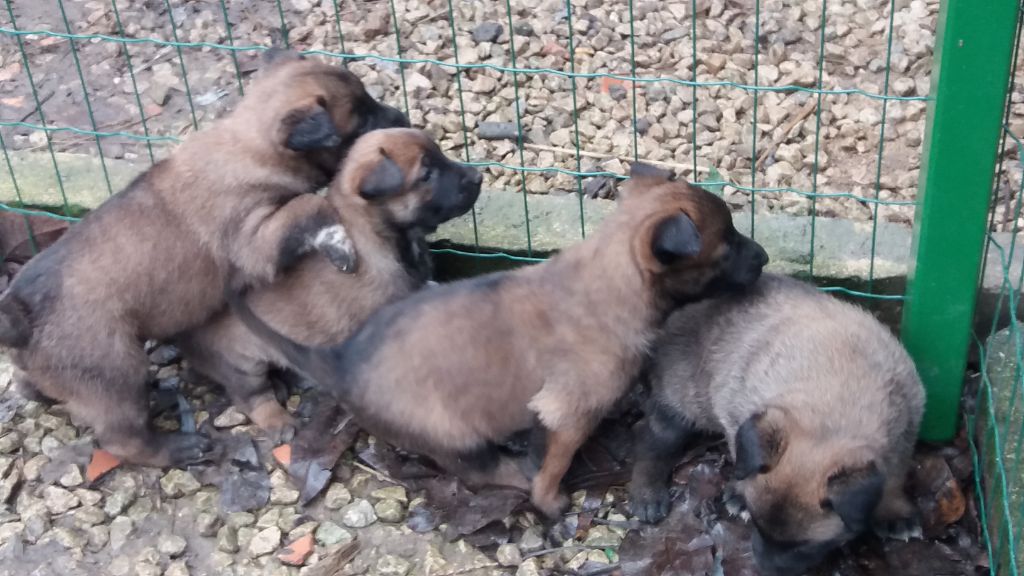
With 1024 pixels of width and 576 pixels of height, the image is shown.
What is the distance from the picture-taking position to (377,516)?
5.34 meters

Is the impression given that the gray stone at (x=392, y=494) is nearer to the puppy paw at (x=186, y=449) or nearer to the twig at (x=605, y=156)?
the puppy paw at (x=186, y=449)

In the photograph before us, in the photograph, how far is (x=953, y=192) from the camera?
4777 millimetres

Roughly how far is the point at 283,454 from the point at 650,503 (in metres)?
1.66

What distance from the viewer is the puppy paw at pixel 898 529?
505cm

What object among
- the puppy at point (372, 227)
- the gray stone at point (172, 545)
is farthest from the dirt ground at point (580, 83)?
the gray stone at point (172, 545)

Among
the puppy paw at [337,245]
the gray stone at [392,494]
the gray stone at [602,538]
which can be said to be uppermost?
the puppy paw at [337,245]

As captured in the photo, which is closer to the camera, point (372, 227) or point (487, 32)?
point (372, 227)

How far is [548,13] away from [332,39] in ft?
4.53

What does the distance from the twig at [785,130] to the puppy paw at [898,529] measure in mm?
2429

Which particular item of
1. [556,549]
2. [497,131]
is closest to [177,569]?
[556,549]

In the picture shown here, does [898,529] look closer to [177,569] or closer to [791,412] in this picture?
[791,412]

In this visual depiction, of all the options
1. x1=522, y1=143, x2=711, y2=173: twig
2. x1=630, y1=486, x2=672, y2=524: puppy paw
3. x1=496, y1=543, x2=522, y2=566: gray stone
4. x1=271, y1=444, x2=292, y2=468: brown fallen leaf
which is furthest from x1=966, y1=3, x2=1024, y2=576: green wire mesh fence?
x1=271, y1=444, x2=292, y2=468: brown fallen leaf

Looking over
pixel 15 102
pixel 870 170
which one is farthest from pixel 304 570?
pixel 15 102

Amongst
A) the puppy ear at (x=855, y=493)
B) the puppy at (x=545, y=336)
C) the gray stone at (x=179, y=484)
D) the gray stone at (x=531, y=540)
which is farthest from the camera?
the gray stone at (x=179, y=484)
